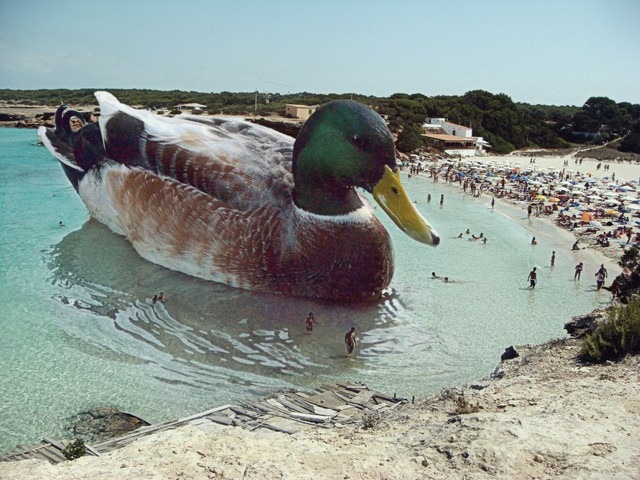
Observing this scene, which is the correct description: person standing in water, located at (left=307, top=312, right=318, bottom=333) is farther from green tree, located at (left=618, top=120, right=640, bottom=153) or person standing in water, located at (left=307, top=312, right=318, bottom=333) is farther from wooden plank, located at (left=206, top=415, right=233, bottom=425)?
green tree, located at (left=618, top=120, right=640, bottom=153)

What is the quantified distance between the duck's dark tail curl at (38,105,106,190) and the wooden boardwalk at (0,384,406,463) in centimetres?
914

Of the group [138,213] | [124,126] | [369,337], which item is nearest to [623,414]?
[369,337]

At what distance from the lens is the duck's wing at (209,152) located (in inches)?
472

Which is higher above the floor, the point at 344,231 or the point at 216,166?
the point at 216,166

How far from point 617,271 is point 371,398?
14056mm

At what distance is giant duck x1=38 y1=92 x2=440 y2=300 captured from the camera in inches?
450

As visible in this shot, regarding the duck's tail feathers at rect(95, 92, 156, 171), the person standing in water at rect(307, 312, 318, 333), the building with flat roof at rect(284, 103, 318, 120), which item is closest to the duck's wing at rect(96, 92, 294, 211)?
the duck's tail feathers at rect(95, 92, 156, 171)

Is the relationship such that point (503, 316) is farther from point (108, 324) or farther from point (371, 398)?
point (108, 324)

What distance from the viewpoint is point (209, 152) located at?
1248 centimetres

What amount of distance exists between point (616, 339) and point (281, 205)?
6.56m

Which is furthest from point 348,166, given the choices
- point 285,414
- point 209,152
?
point 285,414

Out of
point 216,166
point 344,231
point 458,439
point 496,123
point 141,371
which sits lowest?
point 141,371

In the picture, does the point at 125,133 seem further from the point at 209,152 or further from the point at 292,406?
the point at 292,406

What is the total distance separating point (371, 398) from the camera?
27.6 ft
